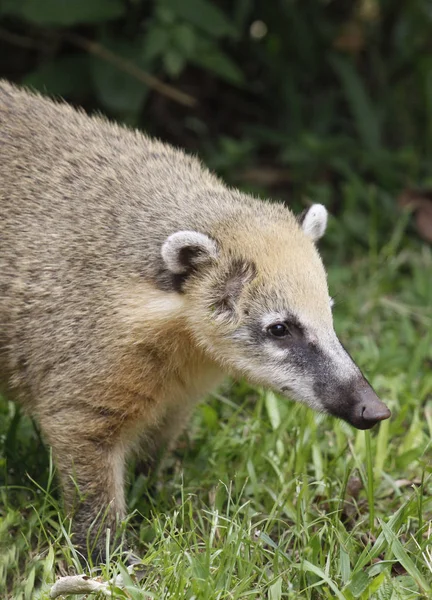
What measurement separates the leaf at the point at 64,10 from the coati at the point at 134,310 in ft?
6.63

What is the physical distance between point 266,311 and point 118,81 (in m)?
3.27

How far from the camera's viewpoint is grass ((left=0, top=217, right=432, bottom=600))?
3.83 m

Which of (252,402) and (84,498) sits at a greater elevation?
(252,402)

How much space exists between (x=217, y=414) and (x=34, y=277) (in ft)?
4.80

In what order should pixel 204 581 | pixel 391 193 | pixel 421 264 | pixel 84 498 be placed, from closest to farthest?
pixel 204 581
pixel 84 498
pixel 421 264
pixel 391 193

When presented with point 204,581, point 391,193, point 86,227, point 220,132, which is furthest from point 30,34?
point 204,581

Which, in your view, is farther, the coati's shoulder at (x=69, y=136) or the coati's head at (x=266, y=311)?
the coati's shoulder at (x=69, y=136)

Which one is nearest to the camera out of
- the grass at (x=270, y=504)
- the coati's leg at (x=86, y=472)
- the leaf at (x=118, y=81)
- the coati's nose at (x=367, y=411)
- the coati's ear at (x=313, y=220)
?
the grass at (x=270, y=504)

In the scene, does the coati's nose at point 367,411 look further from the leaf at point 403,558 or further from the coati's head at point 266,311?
the leaf at point 403,558

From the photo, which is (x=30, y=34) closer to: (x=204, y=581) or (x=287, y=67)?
(x=287, y=67)

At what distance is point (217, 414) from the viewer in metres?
5.31

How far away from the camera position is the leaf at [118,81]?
22.3 ft

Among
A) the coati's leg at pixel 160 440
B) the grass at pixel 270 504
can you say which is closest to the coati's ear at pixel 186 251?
the coati's leg at pixel 160 440

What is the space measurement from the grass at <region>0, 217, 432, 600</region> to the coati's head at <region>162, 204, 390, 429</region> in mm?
538
